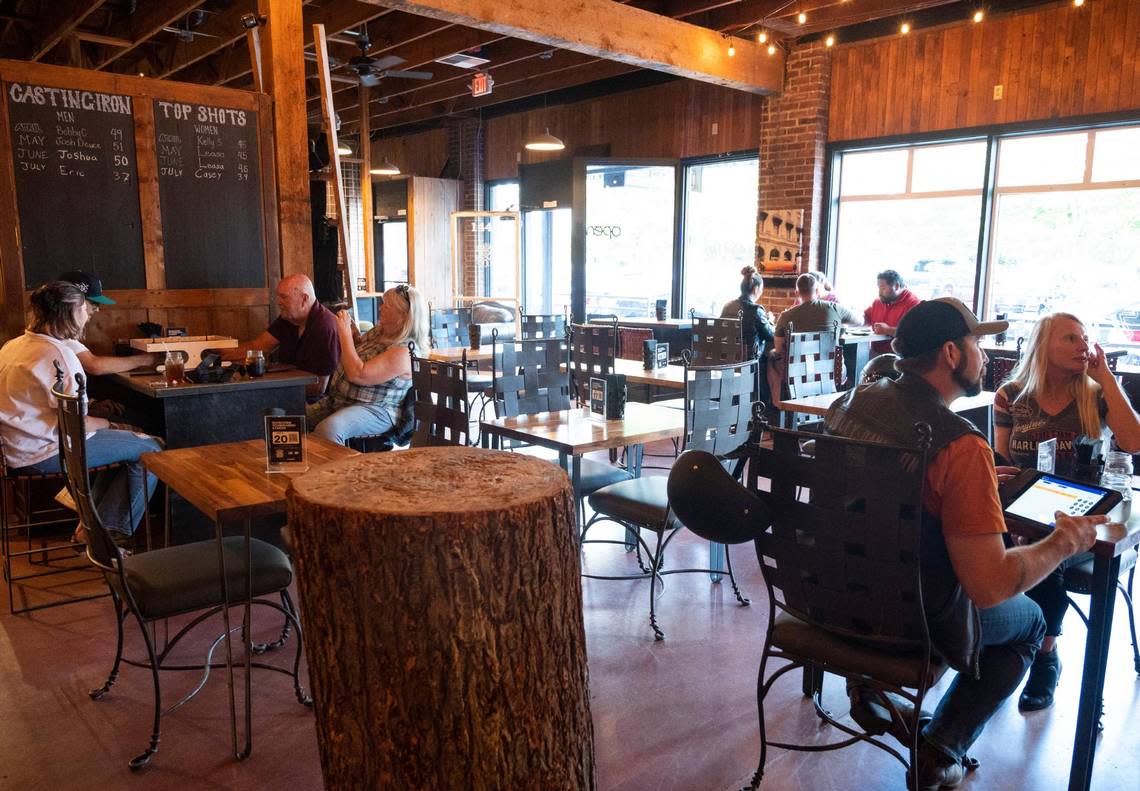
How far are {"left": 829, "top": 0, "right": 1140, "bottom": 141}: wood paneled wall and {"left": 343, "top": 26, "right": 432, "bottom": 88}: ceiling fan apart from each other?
4.01 metres

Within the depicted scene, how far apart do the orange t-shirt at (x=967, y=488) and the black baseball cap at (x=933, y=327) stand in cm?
25

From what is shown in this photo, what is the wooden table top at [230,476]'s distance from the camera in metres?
2.20

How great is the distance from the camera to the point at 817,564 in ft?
6.23

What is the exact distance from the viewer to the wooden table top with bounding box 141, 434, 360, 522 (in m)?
2.20

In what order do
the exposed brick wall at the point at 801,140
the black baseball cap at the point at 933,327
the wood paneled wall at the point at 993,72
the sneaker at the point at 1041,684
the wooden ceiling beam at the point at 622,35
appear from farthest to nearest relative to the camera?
1. the exposed brick wall at the point at 801,140
2. the wood paneled wall at the point at 993,72
3. the wooden ceiling beam at the point at 622,35
4. the sneaker at the point at 1041,684
5. the black baseball cap at the point at 933,327

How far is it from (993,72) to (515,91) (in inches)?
230

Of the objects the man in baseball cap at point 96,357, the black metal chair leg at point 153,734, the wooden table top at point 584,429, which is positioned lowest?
the black metal chair leg at point 153,734

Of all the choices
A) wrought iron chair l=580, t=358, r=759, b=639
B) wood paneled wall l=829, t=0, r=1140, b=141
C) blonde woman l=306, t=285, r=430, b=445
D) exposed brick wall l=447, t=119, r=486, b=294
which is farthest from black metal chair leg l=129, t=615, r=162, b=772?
exposed brick wall l=447, t=119, r=486, b=294

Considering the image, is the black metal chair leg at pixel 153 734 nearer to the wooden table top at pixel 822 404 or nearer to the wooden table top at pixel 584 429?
the wooden table top at pixel 584 429

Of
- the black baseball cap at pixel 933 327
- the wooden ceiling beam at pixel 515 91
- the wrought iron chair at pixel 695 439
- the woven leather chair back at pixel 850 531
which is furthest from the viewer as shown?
the wooden ceiling beam at pixel 515 91

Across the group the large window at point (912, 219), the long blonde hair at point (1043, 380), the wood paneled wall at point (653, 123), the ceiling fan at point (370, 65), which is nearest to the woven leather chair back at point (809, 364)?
the long blonde hair at point (1043, 380)

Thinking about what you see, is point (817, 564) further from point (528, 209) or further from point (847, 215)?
point (528, 209)

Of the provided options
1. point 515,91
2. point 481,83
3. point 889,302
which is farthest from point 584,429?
point 515,91

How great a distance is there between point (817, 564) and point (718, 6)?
622 centimetres
